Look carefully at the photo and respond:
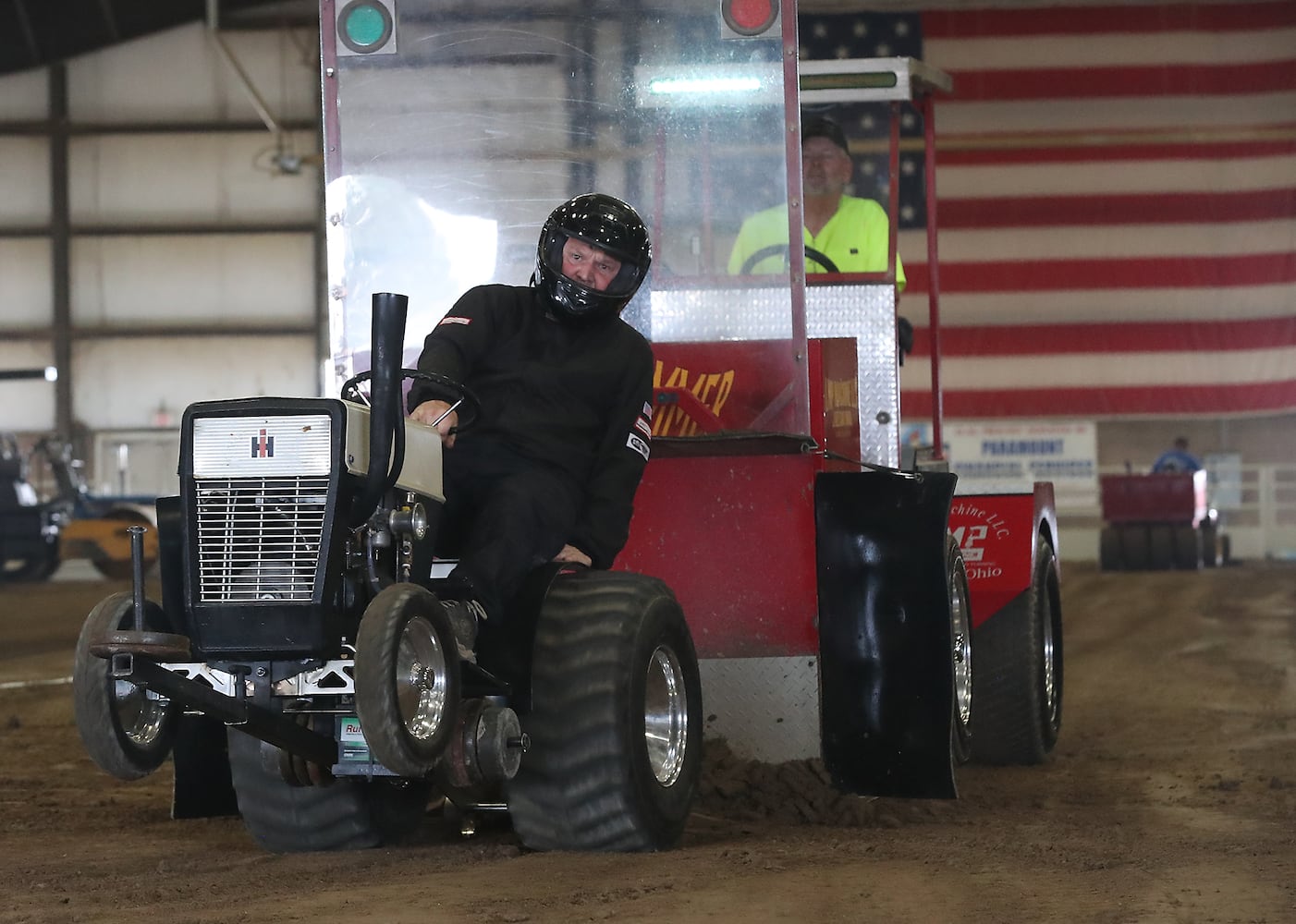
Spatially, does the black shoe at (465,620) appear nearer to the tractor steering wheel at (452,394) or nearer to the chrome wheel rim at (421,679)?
the chrome wheel rim at (421,679)

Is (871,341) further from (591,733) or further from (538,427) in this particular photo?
(591,733)

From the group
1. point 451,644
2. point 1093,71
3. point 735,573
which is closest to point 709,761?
point 735,573

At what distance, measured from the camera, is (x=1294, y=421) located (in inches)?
1066

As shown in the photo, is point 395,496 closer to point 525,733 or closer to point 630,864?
point 525,733

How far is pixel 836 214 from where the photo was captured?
7582 mm

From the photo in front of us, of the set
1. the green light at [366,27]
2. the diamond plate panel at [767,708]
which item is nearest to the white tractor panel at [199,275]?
the green light at [366,27]

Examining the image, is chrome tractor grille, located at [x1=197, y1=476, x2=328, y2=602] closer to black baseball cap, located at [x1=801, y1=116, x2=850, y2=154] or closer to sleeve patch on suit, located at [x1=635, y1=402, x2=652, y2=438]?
sleeve patch on suit, located at [x1=635, y1=402, x2=652, y2=438]

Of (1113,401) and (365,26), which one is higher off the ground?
(365,26)

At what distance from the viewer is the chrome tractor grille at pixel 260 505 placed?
372cm

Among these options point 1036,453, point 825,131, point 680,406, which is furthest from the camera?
point 1036,453

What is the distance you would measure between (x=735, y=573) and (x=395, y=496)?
1.67 meters

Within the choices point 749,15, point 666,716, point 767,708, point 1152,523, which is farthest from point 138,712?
point 1152,523

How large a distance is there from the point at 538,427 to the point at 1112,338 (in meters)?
23.1

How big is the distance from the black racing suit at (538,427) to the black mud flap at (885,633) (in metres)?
0.87
